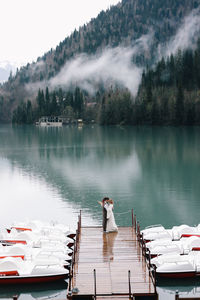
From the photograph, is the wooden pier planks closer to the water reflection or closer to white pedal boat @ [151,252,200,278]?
white pedal boat @ [151,252,200,278]

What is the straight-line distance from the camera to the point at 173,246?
20.0 metres

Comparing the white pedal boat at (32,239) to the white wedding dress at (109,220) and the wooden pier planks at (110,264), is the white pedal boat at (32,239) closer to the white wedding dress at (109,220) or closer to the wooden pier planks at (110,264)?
the wooden pier planks at (110,264)

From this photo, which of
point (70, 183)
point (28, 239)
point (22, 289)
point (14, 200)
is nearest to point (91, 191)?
point (70, 183)

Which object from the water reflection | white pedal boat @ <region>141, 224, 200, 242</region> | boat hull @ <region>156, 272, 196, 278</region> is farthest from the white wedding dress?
the water reflection

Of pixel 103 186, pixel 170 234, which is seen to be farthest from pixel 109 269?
pixel 103 186

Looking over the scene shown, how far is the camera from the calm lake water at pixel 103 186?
A: 32906 millimetres

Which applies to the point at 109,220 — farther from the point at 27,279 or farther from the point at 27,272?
the point at 27,279

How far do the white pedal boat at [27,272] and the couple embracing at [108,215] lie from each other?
4804 millimetres

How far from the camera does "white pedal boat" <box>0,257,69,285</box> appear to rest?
17906 millimetres

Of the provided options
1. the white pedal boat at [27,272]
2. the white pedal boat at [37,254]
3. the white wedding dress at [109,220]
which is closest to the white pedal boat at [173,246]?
the white wedding dress at [109,220]

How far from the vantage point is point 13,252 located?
19750 mm

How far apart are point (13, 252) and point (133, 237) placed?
6.68 meters

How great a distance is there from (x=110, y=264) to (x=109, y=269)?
554mm

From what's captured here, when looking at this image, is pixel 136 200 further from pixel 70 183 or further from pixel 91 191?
pixel 70 183
